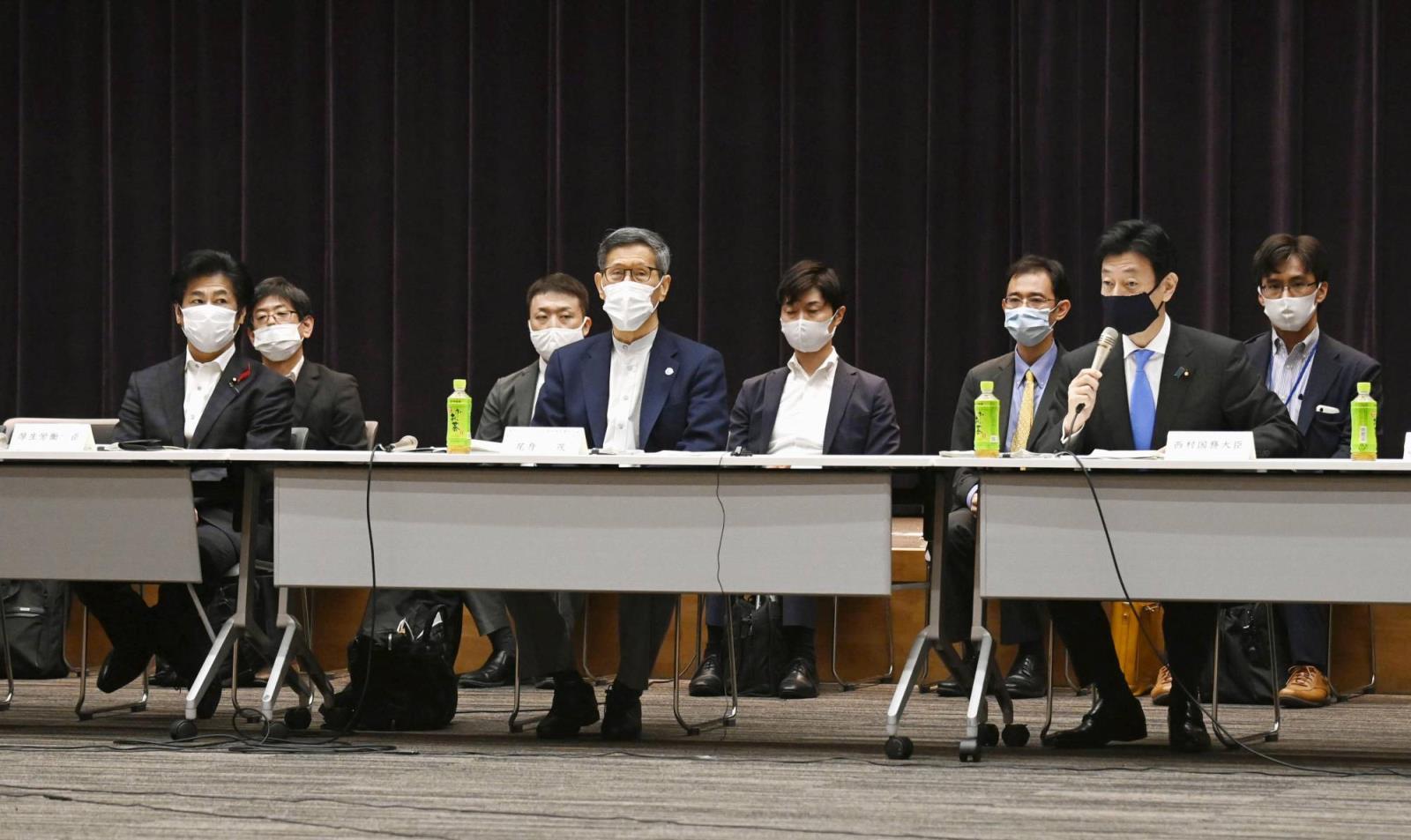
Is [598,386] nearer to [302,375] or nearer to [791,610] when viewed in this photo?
[791,610]

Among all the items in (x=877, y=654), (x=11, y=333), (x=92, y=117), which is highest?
(x=92, y=117)

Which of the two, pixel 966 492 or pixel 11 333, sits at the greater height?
pixel 11 333

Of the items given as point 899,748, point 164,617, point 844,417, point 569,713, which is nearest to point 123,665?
point 164,617

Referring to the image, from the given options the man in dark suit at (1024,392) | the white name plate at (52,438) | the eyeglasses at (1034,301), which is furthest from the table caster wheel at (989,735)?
the white name plate at (52,438)

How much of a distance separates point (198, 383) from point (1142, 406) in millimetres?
2579

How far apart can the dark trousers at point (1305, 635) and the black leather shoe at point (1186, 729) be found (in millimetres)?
1226

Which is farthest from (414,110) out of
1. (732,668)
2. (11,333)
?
(732,668)

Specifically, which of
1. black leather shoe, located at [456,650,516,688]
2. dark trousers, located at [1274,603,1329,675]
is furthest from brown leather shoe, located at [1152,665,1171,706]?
black leather shoe, located at [456,650,516,688]

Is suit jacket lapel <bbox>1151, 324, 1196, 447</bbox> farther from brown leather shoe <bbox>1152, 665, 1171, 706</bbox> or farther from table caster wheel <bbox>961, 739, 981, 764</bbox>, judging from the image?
brown leather shoe <bbox>1152, 665, 1171, 706</bbox>

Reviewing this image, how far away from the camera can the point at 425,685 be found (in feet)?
13.2

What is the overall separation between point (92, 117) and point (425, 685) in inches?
168

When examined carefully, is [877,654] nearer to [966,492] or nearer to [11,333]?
[966,492]

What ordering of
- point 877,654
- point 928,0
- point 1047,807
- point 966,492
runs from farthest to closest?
point 928,0 → point 877,654 → point 966,492 → point 1047,807

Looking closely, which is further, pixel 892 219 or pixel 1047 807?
pixel 892 219
